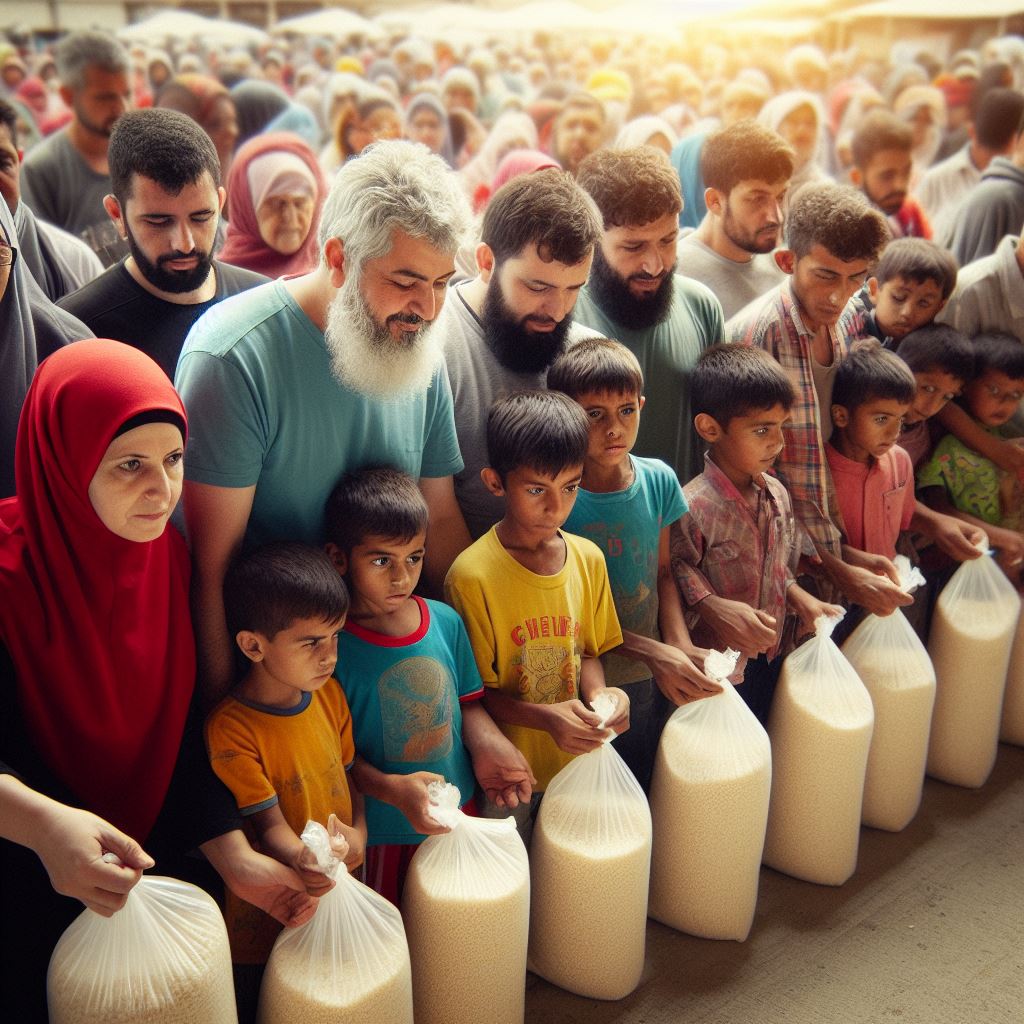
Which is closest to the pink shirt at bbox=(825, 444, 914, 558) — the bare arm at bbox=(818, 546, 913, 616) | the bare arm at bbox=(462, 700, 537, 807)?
the bare arm at bbox=(818, 546, 913, 616)

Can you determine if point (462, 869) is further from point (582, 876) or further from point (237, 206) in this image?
point (237, 206)

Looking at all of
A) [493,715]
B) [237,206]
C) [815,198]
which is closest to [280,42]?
[237,206]

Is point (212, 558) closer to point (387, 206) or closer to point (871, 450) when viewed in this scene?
point (387, 206)

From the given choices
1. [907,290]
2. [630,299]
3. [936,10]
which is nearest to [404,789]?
[630,299]

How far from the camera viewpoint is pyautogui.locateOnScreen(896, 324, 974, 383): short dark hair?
3.26 metres

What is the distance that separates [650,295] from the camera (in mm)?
2859

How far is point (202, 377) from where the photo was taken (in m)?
1.96

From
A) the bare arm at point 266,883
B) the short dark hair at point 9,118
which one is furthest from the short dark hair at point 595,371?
the short dark hair at point 9,118

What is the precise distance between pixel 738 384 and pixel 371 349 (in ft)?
3.46

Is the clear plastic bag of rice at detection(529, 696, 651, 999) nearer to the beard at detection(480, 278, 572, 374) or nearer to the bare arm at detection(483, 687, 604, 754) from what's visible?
the bare arm at detection(483, 687, 604, 754)

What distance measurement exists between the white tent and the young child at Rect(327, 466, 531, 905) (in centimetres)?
1571

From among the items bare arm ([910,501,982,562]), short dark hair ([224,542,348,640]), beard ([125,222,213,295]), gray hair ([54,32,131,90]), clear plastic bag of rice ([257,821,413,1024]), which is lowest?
clear plastic bag of rice ([257,821,413,1024])

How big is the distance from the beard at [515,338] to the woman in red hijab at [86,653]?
0.91 metres

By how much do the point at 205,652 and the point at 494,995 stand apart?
0.90m
